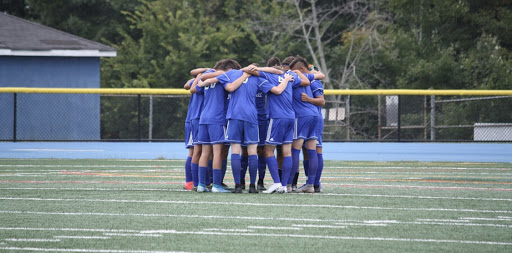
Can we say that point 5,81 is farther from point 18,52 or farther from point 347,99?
point 347,99

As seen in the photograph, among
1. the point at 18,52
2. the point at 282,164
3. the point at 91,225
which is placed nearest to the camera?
the point at 91,225

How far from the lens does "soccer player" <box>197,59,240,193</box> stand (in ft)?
35.8

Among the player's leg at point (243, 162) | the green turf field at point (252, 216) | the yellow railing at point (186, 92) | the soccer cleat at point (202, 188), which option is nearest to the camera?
the green turf field at point (252, 216)

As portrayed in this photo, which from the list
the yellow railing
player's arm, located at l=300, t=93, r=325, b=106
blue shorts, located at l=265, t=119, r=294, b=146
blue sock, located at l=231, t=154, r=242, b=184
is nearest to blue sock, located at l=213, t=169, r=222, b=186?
blue sock, located at l=231, t=154, r=242, b=184

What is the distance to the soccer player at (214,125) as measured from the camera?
35.8 ft

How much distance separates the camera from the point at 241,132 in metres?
10.8

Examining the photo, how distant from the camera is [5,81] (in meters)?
24.2

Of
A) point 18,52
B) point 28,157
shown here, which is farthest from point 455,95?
point 18,52

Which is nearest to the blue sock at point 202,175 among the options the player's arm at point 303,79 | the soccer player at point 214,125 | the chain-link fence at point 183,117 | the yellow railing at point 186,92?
the soccer player at point 214,125

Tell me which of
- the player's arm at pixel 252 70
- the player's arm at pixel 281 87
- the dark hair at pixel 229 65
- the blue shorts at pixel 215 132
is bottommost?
the blue shorts at pixel 215 132

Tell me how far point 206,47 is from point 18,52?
10128mm

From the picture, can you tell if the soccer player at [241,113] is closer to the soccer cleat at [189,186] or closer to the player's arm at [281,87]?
the player's arm at [281,87]

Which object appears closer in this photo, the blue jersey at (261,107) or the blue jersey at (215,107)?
the blue jersey at (215,107)

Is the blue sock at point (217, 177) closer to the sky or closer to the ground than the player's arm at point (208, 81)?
closer to the ground
